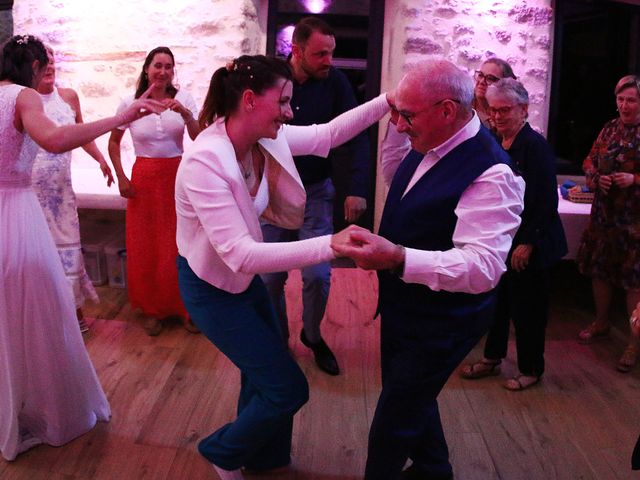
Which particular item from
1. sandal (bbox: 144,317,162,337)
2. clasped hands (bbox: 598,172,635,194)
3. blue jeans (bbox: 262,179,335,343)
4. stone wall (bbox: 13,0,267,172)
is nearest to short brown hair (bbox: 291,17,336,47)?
blue jeans (bbox: 262,179,335,343)

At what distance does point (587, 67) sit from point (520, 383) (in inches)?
115

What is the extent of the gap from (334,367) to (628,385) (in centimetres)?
137

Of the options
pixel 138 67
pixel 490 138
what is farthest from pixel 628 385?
pixel 138 67

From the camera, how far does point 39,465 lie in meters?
2.69

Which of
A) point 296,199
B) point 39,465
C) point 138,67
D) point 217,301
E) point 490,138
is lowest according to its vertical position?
point 39,465

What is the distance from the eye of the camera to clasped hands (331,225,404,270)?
1908 mm

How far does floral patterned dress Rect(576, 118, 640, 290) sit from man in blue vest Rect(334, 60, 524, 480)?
1856 mm

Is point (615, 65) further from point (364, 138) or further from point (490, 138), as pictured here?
point (490, 138)

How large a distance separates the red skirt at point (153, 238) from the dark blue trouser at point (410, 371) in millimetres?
1922

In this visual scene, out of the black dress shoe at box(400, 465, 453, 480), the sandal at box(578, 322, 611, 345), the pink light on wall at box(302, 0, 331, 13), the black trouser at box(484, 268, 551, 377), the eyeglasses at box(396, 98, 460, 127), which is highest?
the pink light on wall at box(302, 0, 331, 13)

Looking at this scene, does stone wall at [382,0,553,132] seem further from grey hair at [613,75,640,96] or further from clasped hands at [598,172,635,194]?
clasped hands at [598,172,635,194]

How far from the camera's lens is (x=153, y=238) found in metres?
3.96

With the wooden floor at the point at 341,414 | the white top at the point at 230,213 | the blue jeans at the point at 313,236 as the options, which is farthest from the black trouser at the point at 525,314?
the white top at the point at 230,213

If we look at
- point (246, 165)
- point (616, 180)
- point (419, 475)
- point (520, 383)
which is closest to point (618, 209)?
point (616, 180)
